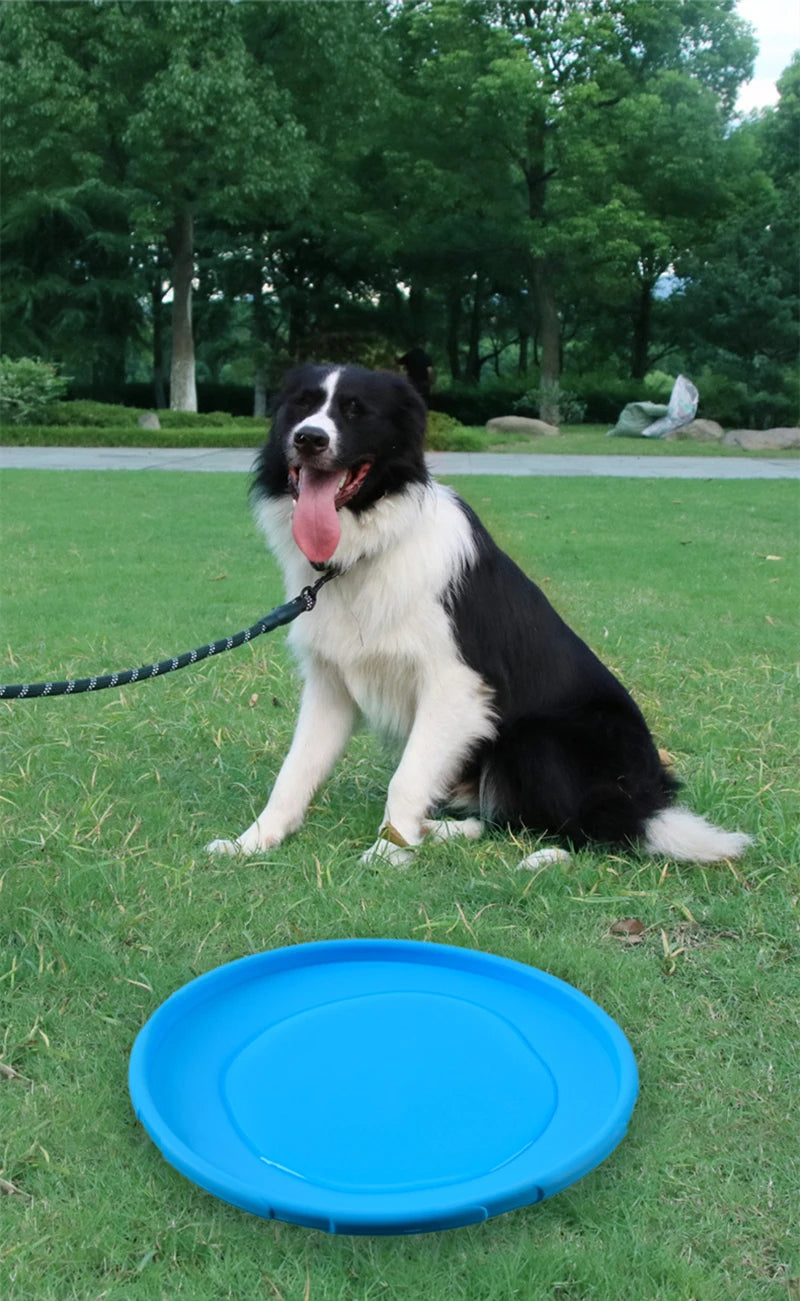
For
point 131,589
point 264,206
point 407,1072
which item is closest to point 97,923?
point 407,1072

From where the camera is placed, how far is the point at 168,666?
3.16 meters

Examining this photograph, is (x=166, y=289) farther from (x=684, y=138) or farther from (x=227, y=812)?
(x=227, y=812)

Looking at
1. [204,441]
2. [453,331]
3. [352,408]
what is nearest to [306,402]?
[352,408]

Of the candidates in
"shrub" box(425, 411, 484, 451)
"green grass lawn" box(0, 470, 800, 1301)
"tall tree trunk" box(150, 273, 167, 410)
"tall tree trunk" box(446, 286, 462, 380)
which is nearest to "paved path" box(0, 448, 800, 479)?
"shrub" box(425, 411, 484, 451)

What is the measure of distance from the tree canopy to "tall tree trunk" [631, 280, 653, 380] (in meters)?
0.33

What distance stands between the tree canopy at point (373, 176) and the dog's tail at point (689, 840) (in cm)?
2261

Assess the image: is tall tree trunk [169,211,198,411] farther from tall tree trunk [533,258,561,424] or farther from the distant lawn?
tall tree trunk [533,258,561,424]

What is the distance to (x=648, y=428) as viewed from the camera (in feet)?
82.4

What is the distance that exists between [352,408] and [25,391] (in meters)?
20.5

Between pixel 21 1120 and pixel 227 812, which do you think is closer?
pixel 21 1120

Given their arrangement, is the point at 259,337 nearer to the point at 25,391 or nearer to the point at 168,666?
the point at 25,391

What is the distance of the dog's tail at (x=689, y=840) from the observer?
10.7 ft

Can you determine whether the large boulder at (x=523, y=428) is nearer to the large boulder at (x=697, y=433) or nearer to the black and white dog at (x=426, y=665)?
the large boulder at (x=697, y=433)

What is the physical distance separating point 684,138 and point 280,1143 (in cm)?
2946
